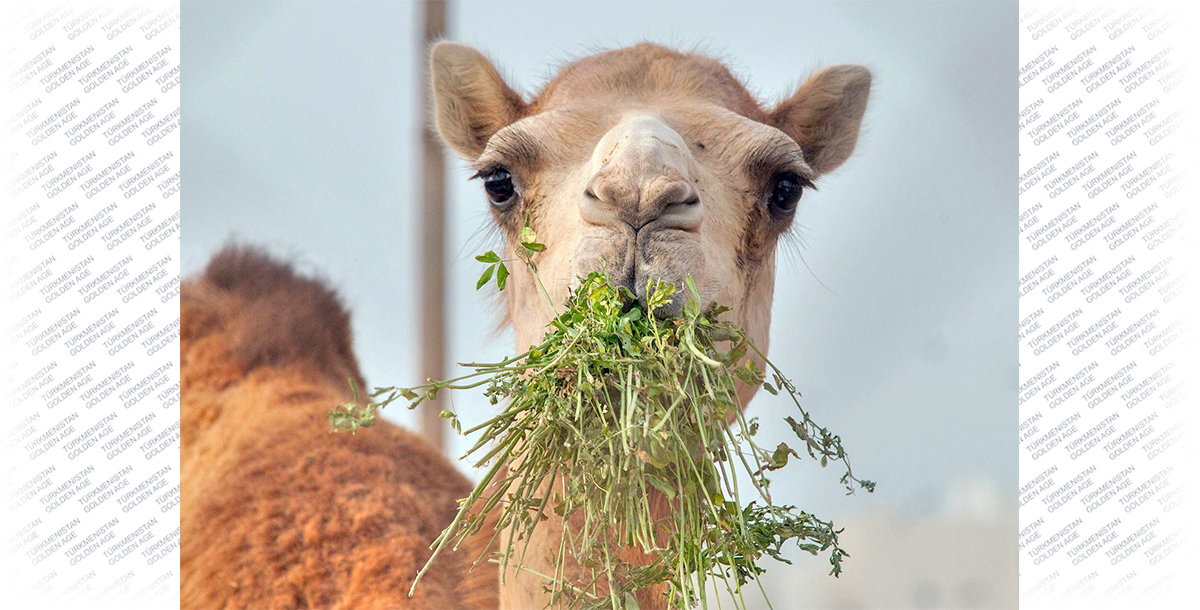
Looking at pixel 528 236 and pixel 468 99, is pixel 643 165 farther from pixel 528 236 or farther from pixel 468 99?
pixel 468 99

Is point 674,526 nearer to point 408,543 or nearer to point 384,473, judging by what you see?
point 408,543

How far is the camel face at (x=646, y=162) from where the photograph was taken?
1.86 m

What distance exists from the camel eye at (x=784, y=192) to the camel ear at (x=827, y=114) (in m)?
0.52

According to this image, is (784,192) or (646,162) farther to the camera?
(784,192)

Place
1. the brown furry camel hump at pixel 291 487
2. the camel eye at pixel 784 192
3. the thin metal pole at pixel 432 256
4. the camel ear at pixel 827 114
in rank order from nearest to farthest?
1. the camel eye at pixel 784 192
2. the brown furry camel hump at pixel 291 487
3. the camel ear at pixel 827 114
4. the thin metal pole at pixel 432 256

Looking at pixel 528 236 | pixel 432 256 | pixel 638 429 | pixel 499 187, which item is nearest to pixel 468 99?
pixel 499 187

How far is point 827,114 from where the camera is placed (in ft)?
9.39

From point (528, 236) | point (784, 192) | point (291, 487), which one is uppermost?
point (784, 192)

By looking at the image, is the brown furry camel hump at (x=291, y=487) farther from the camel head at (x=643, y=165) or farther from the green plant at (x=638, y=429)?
the green plant at (x=638, y=429)

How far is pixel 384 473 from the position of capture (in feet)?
9.63

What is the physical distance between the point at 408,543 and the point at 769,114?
5.56ft

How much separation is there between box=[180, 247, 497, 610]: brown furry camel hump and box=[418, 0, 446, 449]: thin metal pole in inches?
50.9

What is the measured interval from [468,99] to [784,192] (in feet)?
3.44

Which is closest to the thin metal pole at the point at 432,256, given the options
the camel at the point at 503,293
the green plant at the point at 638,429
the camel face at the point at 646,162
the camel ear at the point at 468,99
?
the camel at the point at 503,293
